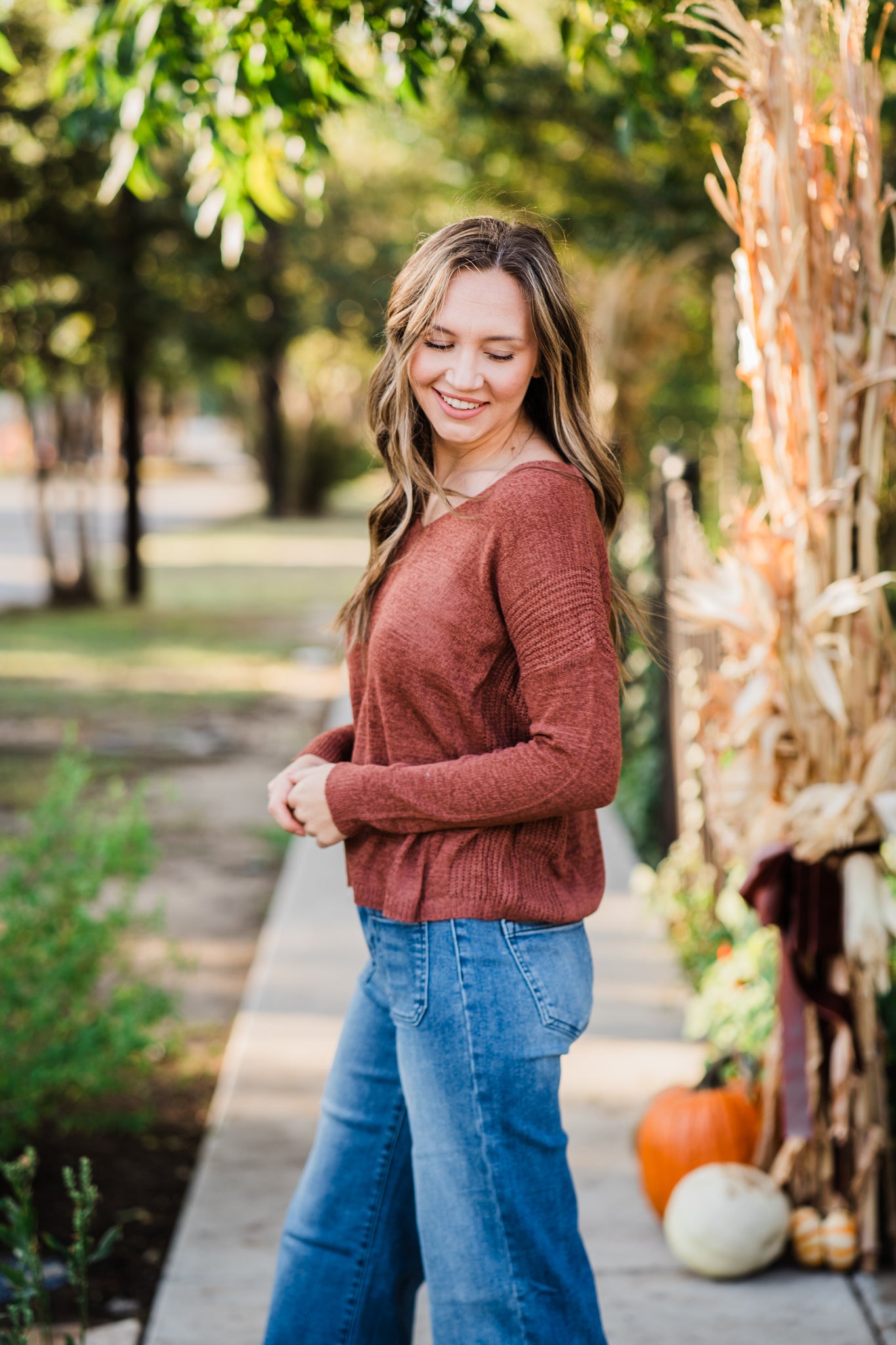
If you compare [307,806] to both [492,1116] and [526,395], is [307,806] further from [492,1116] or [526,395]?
[526,395]

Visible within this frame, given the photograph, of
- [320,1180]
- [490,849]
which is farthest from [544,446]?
[320,1180]

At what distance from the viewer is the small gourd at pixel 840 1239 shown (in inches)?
109

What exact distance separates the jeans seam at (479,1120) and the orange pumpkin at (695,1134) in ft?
4.14

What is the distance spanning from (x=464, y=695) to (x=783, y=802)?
1196mm

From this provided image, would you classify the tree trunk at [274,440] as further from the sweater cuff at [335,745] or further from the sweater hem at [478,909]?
the sweater hem at [478,909]

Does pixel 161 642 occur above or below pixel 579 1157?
above

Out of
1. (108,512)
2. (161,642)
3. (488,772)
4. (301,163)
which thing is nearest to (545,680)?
(488,772)

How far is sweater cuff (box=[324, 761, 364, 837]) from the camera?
5.85 ft

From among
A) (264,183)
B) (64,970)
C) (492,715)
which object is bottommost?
(64,970)

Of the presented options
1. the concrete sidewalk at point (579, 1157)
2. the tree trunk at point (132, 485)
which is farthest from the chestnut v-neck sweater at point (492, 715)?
the tree trunk at point (132, 485)

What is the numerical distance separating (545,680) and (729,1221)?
5.11 ft

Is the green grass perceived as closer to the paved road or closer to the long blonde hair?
the paved road

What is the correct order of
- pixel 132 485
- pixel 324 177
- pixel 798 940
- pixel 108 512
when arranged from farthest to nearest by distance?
pixel 108 512
pixel 132 485
pixel 324 177
pixel 798 940

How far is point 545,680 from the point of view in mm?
1688
